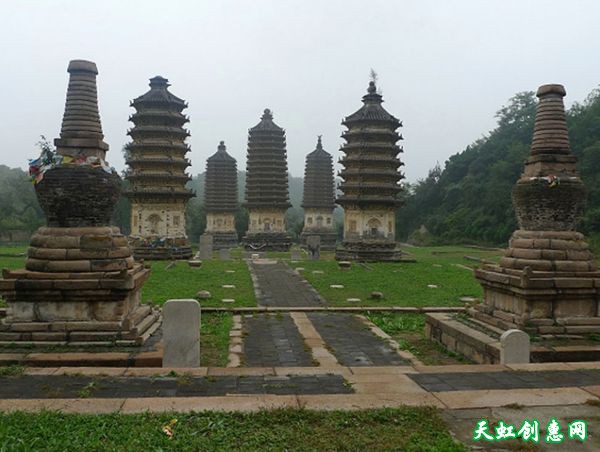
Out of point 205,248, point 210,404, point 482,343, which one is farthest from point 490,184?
point 210,404

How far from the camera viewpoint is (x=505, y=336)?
9.15m

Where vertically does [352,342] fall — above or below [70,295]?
below

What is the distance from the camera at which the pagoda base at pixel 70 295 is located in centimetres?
967

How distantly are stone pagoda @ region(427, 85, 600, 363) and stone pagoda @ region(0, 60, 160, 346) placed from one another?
678 cm

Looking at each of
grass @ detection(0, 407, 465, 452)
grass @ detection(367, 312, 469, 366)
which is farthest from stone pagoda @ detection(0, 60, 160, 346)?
grass @ detection(367, 312, 469, 366)

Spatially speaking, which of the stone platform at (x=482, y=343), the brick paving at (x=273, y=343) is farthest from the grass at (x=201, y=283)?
the stone platform at (x=482, y=343)

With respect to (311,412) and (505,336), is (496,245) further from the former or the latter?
(311,412)

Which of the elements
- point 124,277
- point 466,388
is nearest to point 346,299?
point 124,277

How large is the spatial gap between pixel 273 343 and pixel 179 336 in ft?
12.2

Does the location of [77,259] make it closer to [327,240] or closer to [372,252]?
[372,252]

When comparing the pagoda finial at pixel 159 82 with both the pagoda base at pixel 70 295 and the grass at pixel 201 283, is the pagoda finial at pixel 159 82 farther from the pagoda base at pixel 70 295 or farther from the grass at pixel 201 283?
the pagoda base at pixel 70 295

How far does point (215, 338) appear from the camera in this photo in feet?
40.5

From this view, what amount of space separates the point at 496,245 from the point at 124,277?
51.6 meters

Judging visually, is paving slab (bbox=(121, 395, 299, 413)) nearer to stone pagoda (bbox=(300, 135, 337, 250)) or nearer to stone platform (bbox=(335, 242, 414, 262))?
stone platform (bbox=(335, 242, 414, 262))
